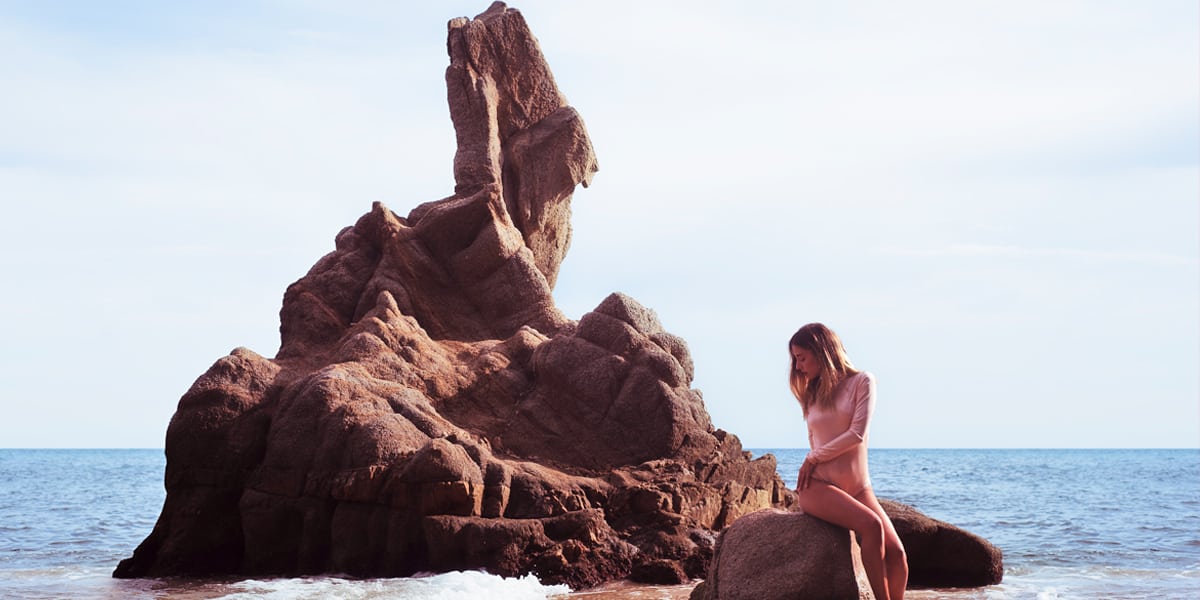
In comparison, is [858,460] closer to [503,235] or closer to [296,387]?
[296,387]

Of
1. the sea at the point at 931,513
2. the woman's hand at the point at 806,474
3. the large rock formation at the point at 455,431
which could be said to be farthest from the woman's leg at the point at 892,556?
the large rock formation at the point at 455,431

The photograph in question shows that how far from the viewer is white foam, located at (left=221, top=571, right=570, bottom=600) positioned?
14305 millimetres

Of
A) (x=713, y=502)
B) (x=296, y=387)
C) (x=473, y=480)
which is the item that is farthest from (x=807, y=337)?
(x=296, y=387)

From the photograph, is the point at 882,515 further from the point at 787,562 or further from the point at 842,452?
the point at 787,562

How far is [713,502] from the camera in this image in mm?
17250

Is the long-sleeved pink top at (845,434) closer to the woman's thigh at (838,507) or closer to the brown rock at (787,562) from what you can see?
the woman's thigh at (838,507)

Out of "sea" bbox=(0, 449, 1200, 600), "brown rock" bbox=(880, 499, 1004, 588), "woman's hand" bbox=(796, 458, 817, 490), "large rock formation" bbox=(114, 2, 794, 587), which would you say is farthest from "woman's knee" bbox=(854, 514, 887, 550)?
"brown rock" bbox=(880, 499, 1004, 588)

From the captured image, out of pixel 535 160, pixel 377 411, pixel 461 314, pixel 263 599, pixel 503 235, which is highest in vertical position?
pixel 535 160

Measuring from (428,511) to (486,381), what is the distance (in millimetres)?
3765

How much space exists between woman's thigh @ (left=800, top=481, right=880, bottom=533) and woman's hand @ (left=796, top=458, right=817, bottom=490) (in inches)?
1.4

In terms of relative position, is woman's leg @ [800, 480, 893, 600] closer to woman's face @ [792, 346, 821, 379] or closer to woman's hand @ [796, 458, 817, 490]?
woman's hand @ [796, 458, 817, 490]

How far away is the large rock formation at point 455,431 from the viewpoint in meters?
15.8

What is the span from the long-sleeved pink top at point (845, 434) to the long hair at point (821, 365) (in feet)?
0.16

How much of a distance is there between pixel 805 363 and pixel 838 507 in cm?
99
